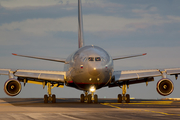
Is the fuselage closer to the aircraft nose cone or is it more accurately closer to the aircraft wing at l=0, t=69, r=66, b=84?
the aircraft nose cone

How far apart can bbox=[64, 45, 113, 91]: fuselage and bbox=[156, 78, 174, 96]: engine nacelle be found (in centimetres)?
458

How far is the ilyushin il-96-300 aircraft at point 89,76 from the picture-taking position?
87.8 ft

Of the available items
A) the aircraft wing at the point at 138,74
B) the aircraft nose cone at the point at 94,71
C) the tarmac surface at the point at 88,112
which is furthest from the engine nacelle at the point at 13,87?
the aircraft wing at the point at 138,74

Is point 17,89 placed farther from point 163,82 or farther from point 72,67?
point 163,82

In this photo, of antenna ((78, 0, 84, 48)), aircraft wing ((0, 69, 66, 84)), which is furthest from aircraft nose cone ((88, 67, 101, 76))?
antenna ((78, 0, 84, 48))

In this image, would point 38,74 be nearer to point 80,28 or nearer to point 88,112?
point 88,112

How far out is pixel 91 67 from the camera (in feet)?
85.9

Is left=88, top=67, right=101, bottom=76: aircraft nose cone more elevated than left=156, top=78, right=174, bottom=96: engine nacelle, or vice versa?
left=88, top=67, right=101, bottom=76: aircraft nose cone

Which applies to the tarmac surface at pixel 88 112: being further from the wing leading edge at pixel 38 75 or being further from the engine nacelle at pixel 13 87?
the wing leading edge at pixel 38 75

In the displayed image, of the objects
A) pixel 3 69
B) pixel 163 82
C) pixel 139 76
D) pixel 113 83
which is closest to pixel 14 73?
pixel 3 69

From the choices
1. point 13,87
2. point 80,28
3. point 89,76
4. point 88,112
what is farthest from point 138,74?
point 80,28

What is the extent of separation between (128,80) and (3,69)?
11.8 m

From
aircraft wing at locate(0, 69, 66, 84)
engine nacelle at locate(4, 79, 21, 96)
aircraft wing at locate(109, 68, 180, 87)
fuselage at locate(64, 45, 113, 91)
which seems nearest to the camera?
fuselage at locate(64, 45, 113, 91)

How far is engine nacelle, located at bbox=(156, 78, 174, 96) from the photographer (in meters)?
28.6
